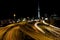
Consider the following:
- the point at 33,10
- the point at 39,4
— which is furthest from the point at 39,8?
the point at 33,10

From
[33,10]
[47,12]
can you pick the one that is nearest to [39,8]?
[47,12]

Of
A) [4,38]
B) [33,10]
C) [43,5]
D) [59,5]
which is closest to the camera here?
[4,38]

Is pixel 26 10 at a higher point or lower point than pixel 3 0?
lower

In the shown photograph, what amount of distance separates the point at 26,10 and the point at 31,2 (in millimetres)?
6051

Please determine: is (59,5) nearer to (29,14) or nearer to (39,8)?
(39,8)

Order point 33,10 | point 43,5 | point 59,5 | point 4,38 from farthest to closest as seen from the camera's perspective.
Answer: point 33,10 → point 43,5 → point 59,5 → point 4,38

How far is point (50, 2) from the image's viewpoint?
7606 centimetres

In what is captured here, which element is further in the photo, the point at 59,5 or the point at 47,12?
the point at 47,12

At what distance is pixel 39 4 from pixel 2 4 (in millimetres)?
18586

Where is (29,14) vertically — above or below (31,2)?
below

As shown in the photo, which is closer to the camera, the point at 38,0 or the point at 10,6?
the point at 38,0

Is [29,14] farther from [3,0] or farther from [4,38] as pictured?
[4,38]

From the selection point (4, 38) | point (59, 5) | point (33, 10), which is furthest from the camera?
point (33, 10)

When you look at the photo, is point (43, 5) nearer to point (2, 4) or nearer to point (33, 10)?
point (33, 10)
